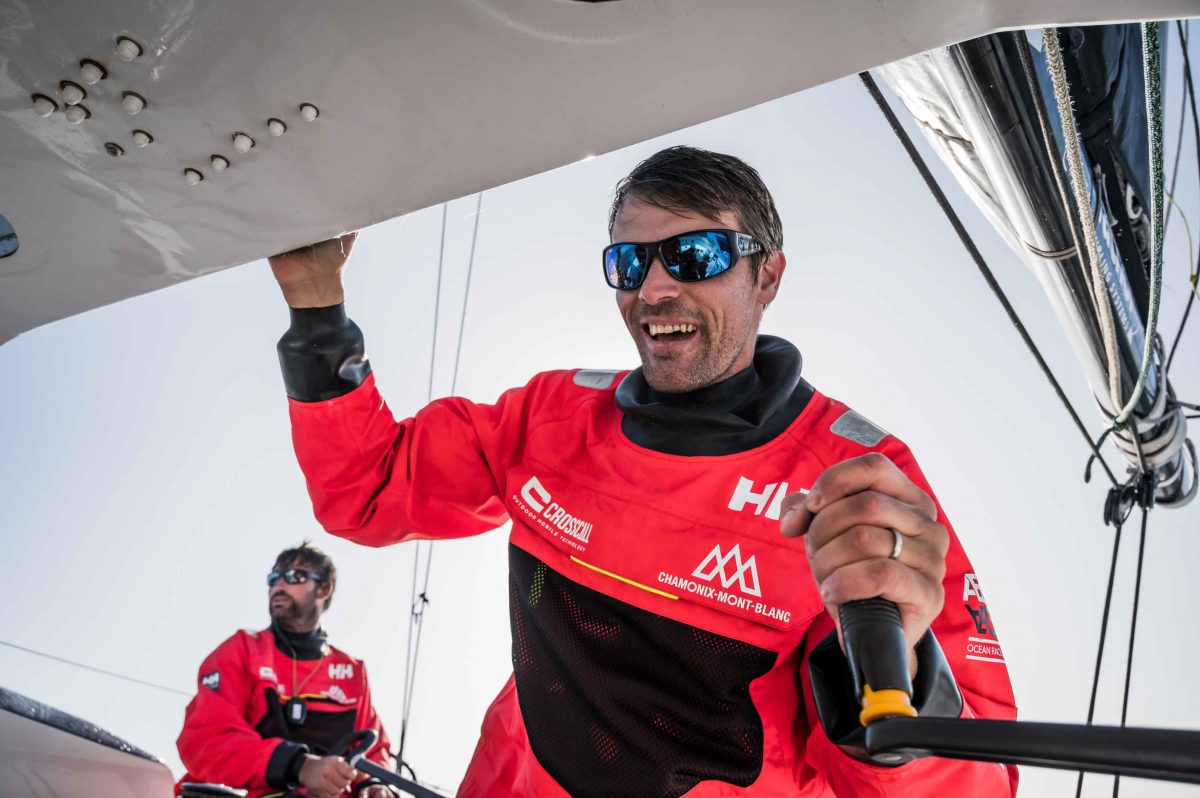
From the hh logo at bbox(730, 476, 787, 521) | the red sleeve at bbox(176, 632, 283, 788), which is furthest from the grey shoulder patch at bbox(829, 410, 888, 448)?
the red sleeve at bbox(176, 632, 283, 788)

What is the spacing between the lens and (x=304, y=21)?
601 millimetres

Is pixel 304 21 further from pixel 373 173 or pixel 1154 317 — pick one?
pixel 1154 317

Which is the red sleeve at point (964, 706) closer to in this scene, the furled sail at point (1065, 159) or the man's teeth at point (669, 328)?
the man's teeth at point (669, 328)

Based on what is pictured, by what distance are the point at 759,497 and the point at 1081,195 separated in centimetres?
65

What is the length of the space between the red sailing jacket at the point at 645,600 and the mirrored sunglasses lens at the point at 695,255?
239mm

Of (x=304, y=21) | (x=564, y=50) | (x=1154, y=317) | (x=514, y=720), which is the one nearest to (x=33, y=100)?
(x=304, y=21)

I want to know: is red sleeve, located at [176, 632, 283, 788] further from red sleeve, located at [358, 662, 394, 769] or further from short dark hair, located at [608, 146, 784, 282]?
short dark hair, located at [608, 146, 784, 282]

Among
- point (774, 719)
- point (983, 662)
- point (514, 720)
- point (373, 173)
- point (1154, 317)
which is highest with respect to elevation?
point (1154, 317)

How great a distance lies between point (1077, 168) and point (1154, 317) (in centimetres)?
71

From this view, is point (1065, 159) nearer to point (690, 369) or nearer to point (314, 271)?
point (690, 369)

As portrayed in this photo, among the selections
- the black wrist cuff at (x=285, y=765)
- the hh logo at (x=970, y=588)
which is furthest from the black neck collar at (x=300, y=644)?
the hh logo at (x=970, y=588)

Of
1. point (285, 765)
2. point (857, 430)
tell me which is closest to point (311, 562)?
point (285, 765)

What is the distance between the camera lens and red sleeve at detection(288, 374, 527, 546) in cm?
125

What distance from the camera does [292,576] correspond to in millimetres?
3982
